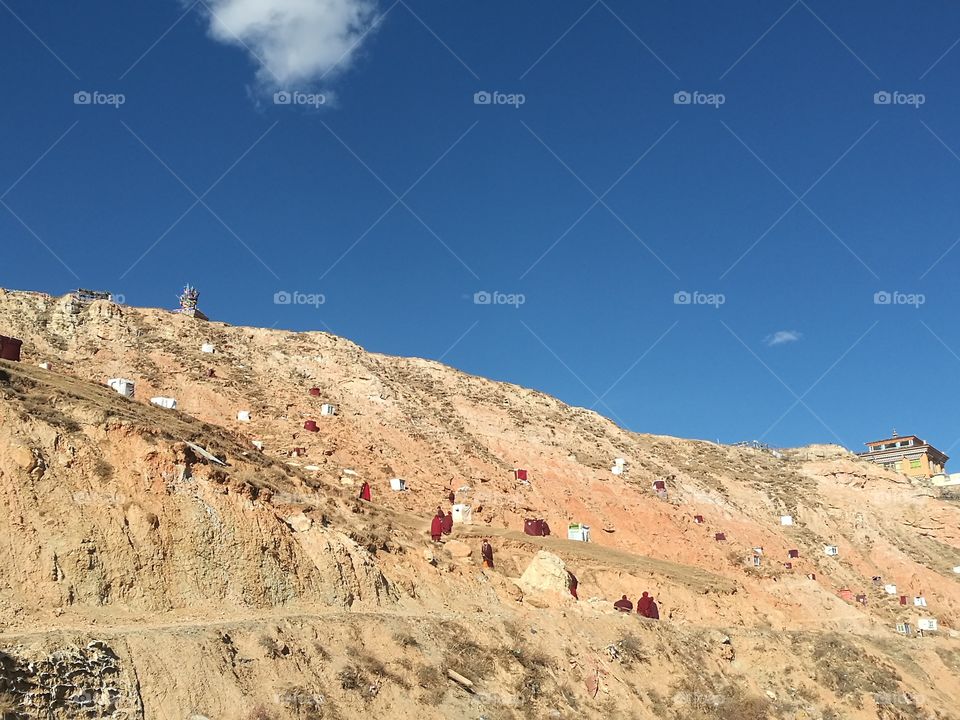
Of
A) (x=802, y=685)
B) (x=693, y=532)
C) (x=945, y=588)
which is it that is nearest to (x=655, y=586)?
(x=802, y=685)

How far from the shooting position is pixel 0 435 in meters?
16.9

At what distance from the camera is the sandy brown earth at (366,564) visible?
48.5 ft

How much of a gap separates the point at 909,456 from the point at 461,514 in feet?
203

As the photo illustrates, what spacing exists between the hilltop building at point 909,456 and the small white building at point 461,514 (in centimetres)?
5733

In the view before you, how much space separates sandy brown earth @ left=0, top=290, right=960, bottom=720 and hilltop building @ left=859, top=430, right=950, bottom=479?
28484mm

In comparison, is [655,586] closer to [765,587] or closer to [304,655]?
[765,587]

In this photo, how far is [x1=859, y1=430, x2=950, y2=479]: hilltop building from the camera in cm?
7575

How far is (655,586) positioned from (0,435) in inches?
875

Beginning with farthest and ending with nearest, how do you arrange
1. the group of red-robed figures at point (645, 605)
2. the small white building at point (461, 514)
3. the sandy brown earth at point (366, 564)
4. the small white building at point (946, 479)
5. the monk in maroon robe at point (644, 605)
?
the small white building at point (946, 479) < the small white building at point (461, 514) < the monk in maroon robe at point (644, 605) < the group of red-robed figures at point (645, 605) < the sandy brown earth at point (366, 564)

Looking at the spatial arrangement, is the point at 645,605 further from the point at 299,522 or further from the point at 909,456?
the point at 909,456

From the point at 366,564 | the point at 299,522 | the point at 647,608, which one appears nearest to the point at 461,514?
the point at 647,608

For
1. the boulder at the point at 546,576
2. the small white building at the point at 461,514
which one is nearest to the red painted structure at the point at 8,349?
Result: the small white building at the point at 461,514

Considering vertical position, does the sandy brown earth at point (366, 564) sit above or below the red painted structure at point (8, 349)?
below

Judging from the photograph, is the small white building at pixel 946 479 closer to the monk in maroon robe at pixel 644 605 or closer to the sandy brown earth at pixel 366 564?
the sandy brown earth at pixel 366 564
